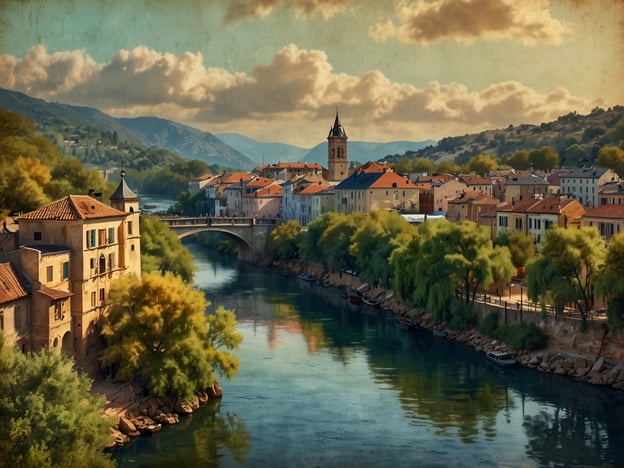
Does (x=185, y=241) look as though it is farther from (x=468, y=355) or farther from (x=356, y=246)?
(x=468, y=355)

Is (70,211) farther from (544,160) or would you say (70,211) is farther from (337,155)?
(544,160)

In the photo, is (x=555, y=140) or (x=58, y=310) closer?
(x=58, y=310)

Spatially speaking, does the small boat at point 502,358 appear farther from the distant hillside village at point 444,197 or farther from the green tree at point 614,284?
the distant hillside village at point 444,197

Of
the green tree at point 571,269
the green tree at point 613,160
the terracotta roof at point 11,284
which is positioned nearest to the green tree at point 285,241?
the green tree at point 613,160

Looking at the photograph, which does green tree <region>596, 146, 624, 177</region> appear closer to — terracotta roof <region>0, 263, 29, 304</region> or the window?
the window

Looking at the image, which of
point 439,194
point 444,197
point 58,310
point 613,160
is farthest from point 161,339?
point 613,160
